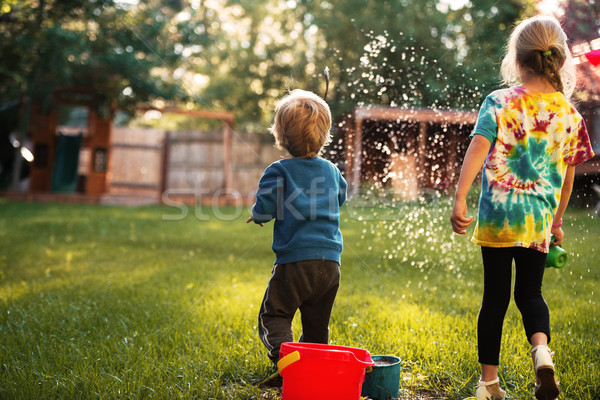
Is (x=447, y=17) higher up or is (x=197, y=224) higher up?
(x=447, y=17)

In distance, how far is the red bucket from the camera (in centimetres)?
177

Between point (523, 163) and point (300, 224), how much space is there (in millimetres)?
827

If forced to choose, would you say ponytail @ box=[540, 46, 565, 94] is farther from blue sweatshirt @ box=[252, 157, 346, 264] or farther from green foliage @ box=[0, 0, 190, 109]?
green foliage @ box=[0, 0, 190, 109]

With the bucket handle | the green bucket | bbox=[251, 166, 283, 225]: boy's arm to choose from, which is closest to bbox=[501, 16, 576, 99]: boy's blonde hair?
bbox=[251, 166, 283, 225]: boy's arm

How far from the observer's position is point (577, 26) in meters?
2.77

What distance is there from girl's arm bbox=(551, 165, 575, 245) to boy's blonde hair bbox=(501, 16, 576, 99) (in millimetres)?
311

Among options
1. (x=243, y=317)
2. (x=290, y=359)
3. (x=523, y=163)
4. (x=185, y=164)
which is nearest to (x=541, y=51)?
(x=523, y=163)

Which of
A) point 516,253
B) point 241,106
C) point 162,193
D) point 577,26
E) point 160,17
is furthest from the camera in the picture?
point 241,106

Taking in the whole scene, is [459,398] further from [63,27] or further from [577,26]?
[63,27]

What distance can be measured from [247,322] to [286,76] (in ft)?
47.1

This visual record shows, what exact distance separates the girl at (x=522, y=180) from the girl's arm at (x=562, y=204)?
0.12 meters

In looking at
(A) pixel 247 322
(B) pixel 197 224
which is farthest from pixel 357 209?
(B) pixel 197 224

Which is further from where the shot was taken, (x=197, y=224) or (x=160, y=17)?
(x=160, y=17)

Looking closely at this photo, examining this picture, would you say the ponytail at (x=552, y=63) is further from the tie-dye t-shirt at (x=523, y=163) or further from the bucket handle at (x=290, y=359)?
the bucket handle at (x=290, y=359)
